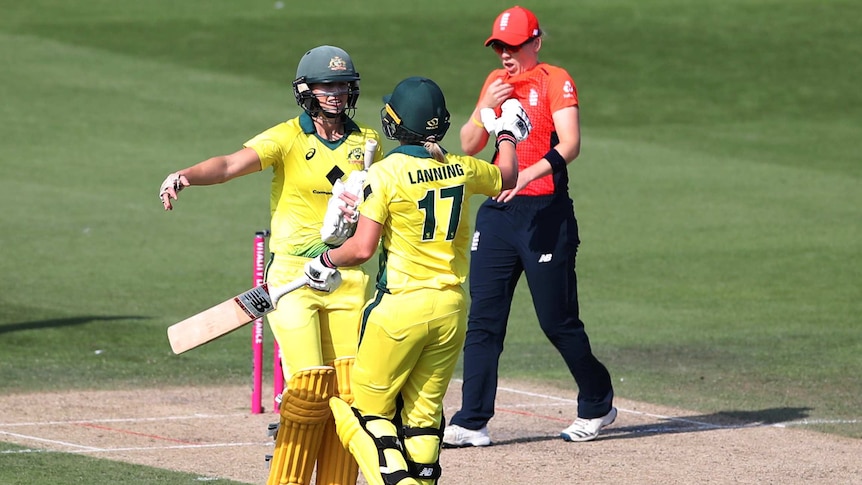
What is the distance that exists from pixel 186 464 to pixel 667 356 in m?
4.97

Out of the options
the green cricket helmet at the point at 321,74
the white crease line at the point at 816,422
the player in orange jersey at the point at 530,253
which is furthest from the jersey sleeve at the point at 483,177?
the white crease line at the point at 816,422

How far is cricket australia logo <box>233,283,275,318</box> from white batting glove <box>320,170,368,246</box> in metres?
0.46

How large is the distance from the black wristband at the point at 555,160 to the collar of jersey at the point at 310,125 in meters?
1.57

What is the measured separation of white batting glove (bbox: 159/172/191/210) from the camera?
6.99 metres

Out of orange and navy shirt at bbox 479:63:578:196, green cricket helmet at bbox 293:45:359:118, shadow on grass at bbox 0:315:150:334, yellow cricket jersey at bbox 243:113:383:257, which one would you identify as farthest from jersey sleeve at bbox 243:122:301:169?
shadow on grass at bbox 0:315:150:334

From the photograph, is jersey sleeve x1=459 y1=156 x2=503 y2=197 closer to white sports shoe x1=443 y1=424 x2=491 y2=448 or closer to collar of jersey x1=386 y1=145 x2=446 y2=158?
collar of jersey x1=386 y1=145 x2=446 y2=158

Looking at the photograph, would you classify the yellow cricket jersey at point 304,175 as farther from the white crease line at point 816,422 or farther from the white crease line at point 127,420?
the white crease line at point 816,422

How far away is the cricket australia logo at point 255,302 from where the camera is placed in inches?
284

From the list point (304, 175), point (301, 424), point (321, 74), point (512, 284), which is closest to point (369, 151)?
point (304, 175)

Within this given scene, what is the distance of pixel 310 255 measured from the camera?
7516mm

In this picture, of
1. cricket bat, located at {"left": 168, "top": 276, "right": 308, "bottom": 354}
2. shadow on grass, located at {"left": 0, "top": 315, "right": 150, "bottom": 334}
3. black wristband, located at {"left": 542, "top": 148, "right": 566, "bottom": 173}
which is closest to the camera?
cricket bat, located at {"left": 168, "top": 276, "right": 308, "bottom": 354}

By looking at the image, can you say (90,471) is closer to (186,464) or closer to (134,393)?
(186,464)

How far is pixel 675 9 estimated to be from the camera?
35.4m

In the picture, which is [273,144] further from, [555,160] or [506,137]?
[555,160]
